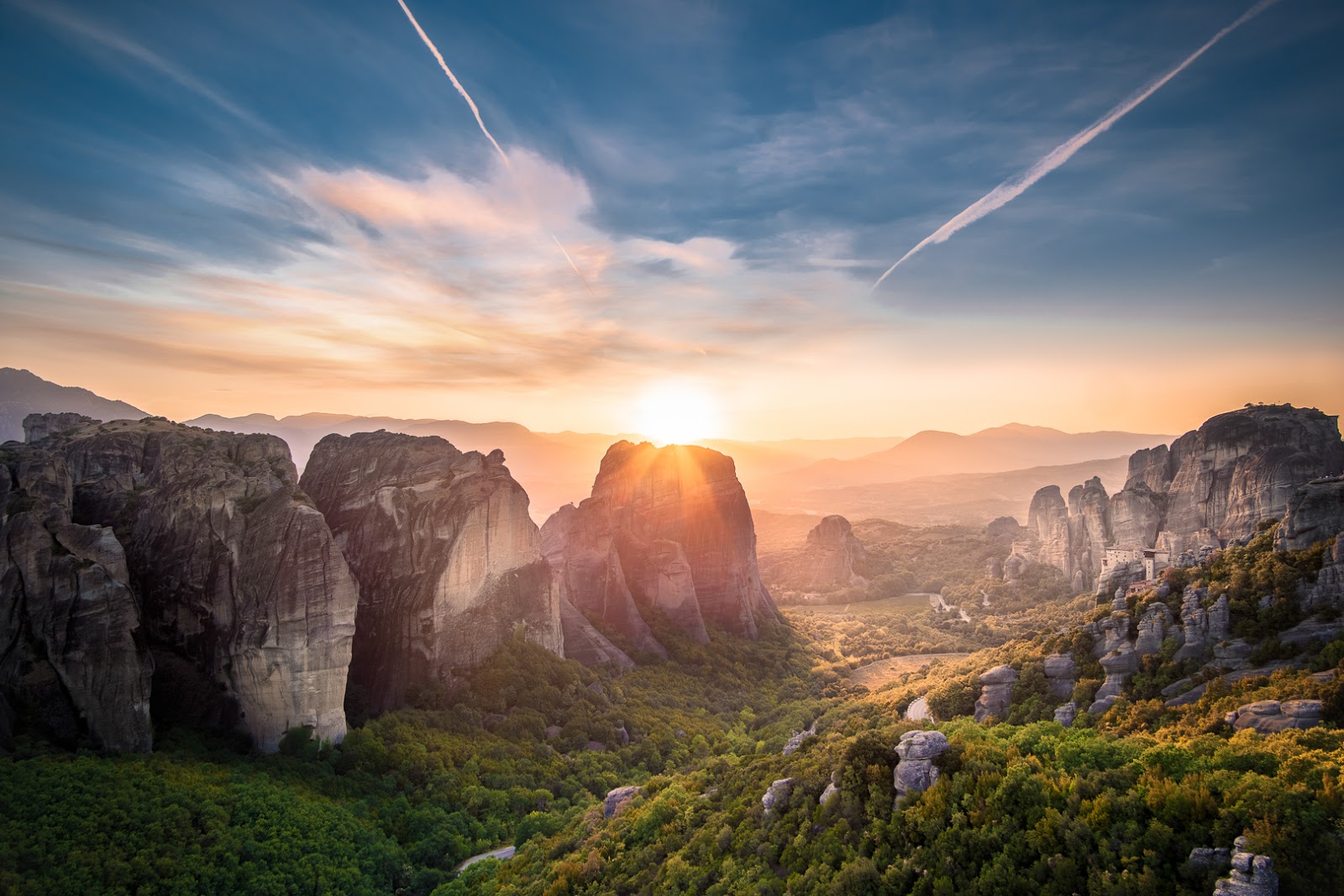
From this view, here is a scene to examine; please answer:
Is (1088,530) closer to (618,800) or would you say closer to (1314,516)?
(1314,516)

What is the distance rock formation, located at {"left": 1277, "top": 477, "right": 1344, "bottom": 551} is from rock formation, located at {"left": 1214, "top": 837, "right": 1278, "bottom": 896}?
26.2 m

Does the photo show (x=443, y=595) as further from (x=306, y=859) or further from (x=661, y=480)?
(x=661, y=480)

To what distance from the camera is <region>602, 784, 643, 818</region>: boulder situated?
35.8 meters

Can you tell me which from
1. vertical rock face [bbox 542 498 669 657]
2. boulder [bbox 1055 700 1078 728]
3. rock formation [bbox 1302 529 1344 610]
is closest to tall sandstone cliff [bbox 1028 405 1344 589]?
rock formation [bbox 1302 529 1344 610]

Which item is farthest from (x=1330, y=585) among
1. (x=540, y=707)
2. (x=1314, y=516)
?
(x=540, y=707)

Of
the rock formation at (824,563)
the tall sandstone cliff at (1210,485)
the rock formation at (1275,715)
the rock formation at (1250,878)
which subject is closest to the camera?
the rock formation at (1250,878)

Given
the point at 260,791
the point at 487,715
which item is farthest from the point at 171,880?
the point at 487,715

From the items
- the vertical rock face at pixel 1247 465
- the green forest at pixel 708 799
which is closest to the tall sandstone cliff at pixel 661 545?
the green forest at pixel 708 799

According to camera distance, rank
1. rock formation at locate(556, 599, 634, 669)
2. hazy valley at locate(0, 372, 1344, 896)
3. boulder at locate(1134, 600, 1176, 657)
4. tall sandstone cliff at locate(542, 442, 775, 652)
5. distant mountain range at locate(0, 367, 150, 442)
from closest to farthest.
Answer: hazy valley at locate(0, 372, 1344, 896) < boulder at locate(1134, 600, 1176, 657) < rock formation at locate(556, 599, 634, 669) < tall sandstone cliff at locate(542, 442, 775, 652) < distant mountain range at locate(0, 367, 150, 442)

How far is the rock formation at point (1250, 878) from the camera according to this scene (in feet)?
44.9

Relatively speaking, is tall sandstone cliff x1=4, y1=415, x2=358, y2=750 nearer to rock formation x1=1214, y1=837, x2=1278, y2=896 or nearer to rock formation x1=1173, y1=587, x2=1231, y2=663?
rock formation x1=1214, y1=837, x2=1278, y2=896

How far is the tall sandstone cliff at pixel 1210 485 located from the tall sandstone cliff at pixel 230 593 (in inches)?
2689

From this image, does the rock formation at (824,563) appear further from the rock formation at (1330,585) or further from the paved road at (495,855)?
the rock formation at (1330,585)

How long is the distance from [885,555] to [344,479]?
119 m
